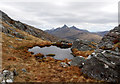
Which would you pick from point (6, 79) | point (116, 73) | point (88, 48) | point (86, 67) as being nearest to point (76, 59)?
point (86, 67)

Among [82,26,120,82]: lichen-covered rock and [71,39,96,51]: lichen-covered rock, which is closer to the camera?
[82,26,120,82]: lichen-covered rock

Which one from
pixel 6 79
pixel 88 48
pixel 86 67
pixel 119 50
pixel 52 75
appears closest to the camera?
pixel 6 79

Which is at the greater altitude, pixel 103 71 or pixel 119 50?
pixel 119 50

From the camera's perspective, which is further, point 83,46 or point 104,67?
point 83,46

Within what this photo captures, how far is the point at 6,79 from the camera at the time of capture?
35.4 feet

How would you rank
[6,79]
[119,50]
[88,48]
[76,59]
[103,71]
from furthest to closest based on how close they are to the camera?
[88,48] → [76,59] → [119,50] → [103,71] → [6,79]

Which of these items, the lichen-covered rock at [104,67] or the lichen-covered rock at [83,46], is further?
the lichen-covered rock at [83,46]

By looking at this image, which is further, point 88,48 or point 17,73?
point 88,48

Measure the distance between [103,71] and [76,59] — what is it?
666cm

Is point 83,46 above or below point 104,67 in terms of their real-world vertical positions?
above

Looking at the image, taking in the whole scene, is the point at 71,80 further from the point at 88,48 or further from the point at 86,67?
the point at 88,48

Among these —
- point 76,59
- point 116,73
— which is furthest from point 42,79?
point 116,73

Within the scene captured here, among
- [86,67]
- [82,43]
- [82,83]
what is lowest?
[82,83]

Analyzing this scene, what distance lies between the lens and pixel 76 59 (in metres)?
18.4
